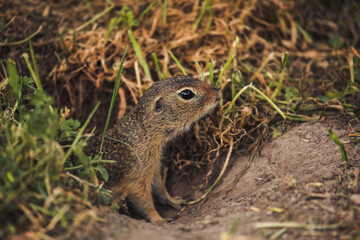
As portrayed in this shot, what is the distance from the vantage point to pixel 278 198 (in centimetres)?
289

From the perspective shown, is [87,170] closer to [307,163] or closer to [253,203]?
[253,203]

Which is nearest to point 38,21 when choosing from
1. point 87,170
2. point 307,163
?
point 87,170

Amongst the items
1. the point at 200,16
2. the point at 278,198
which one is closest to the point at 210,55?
the point at 200,16

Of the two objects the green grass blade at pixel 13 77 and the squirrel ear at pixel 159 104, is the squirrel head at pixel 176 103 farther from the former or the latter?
the green grass blade at pixel 13 77

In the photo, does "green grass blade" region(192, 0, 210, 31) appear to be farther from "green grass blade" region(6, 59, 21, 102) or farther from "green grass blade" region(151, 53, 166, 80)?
"green grass blade" region(6, 59, 21, 102)

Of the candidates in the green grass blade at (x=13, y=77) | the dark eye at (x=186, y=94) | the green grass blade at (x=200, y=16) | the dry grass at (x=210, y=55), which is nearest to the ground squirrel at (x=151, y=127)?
the dark eye at (x=186, y=94)

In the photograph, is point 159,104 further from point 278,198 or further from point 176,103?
point 278,198

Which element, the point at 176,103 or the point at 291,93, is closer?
the point at 176,103

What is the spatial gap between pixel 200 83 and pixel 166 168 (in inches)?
55.1

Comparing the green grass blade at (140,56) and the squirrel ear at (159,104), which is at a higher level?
the green grass blade at (140,56)

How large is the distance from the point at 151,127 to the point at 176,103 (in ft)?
1.31

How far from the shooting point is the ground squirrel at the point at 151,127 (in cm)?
391

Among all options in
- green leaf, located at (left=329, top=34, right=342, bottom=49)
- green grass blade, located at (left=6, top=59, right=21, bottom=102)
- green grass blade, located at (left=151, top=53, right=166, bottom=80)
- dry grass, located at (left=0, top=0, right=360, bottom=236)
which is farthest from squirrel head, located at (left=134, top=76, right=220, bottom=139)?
green leaf, located at (left=329, top=34, right=342, bottom=49)

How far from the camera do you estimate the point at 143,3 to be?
5.55 meters
